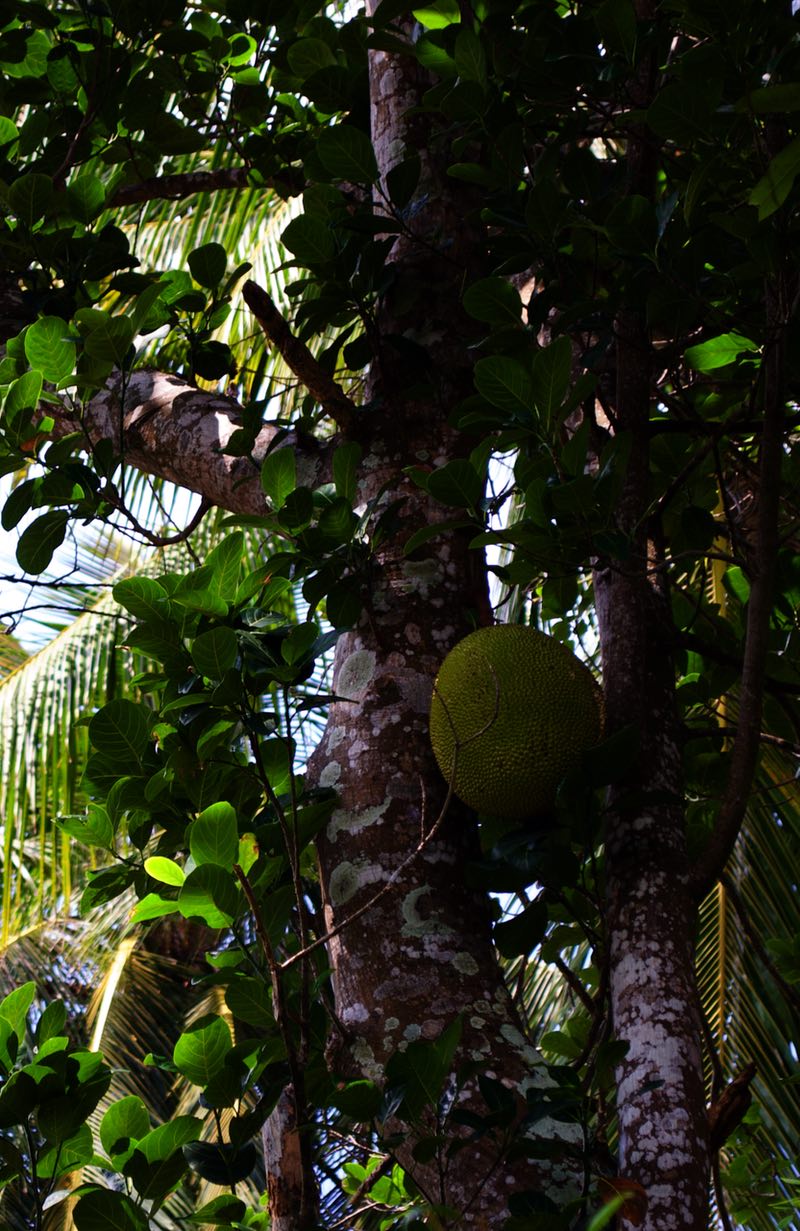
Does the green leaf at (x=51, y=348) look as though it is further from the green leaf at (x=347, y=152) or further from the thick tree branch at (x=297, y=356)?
the green leaf at (x=347, y=152)

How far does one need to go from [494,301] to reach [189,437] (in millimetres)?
506

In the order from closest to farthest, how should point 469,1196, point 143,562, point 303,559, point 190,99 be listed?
point 469,1196 < point 303,559 < point 190,99 < point 143,562

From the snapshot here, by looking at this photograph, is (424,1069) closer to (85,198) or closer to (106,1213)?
(106,1213)

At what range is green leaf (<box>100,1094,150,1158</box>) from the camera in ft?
3.23

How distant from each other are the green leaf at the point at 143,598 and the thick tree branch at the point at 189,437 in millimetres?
352

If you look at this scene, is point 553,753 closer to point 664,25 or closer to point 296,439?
point 296,439

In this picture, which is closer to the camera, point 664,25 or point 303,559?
point 303,559

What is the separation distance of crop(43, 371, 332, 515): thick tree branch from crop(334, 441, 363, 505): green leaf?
20 centimetres

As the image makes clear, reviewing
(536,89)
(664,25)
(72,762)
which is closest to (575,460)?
(536,89)

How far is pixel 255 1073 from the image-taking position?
102 cm

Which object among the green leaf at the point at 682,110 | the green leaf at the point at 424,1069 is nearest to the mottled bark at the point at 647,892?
the green leaf at the point at 424,1069

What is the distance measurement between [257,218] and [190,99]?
8.18ft

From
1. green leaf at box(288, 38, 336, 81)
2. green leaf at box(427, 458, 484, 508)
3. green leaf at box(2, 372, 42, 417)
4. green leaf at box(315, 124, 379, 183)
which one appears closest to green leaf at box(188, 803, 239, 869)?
green leaf at box(427, 458, 484, 508)

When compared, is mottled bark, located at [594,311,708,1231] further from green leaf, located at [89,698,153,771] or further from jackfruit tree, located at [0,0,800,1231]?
green leaf, located at [89,698,153,771]
